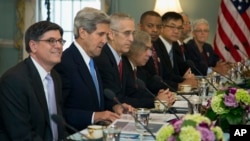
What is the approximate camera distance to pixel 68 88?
2.76m

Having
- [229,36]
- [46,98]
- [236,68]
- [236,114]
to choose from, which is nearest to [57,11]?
[229,36]

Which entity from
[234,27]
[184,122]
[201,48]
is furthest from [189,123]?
[234,27]

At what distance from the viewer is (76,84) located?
2785 mm

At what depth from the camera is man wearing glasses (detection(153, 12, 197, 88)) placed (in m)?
4.53

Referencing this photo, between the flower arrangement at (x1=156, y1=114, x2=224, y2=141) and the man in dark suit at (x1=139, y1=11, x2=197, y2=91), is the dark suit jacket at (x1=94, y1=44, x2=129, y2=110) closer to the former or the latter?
the man in dark suit at (x1=139, y1=11, x2=197, y2=91)

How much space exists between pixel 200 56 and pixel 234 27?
3.43ft

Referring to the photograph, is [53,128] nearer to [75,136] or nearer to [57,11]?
[75,136]

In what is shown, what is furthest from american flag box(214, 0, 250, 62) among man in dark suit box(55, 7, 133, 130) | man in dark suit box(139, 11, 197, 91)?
man in dark suit box(55, 7, 133, 130)

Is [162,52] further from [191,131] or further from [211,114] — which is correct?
[191,131]

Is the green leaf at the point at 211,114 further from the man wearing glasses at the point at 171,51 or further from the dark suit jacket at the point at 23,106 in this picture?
the man wearing glasses at the point at 171,51

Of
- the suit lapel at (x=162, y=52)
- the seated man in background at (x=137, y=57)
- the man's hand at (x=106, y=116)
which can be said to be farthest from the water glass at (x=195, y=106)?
the suit lapel at (x=162, y=52)

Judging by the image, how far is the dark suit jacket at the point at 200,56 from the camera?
17.5ft

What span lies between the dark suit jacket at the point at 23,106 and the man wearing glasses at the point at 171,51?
7.16 feet

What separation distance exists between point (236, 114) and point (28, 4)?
453 centimetres
